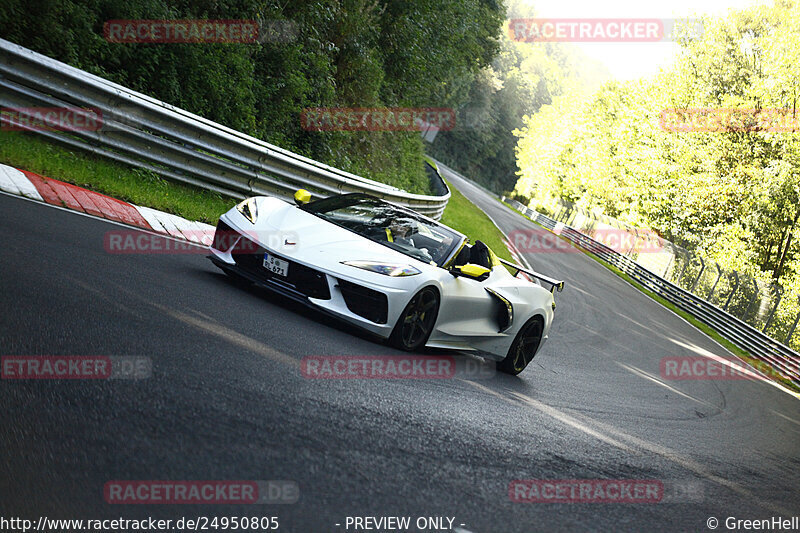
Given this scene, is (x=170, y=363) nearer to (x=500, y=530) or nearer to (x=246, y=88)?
(x=500, y=530)

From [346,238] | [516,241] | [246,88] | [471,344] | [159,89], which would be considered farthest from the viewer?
[516,241]

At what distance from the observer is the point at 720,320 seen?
85.0 ft

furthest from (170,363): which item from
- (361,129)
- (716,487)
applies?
(361,129)

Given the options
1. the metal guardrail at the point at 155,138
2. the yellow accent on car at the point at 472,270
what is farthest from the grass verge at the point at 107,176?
the yellow accent on car at the point at 472,270

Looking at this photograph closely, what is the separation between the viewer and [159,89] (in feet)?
41.0

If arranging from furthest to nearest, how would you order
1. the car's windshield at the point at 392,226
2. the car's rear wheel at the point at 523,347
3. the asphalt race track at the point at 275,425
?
the car's rear wheel at the point at 523,347 → the car's windshield at the point at 392,226 → the asphalt race track at the point at 275,425

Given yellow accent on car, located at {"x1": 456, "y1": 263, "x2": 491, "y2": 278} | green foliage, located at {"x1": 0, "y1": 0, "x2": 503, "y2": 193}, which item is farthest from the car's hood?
green foliage, located at {"x1": 0, "y1": 0, "x2": 503, "y2": 193}

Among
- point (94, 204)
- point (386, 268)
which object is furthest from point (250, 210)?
point (94, 204)

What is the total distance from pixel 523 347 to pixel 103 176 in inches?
216

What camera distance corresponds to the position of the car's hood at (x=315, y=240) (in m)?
6.29

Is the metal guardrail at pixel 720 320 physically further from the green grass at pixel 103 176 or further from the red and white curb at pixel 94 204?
the red and white curb at pixel 94 204

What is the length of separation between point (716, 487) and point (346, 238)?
3.77 m

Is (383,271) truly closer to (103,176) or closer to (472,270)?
(472,270)

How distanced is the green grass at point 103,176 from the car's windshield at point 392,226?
2.75 meters
